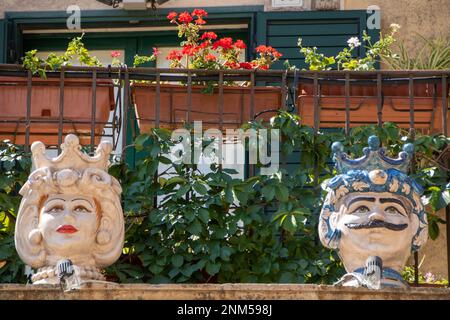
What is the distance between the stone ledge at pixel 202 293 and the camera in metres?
8.26

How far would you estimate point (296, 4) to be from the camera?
12.9m

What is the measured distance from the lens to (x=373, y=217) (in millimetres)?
8938

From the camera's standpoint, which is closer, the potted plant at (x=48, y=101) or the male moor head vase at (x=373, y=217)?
the male moor head vase at (x=373, y=217)

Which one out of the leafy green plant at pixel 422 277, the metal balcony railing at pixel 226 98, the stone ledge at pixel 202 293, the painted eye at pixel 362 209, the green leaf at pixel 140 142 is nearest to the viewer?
the stone ledge at pixel 202 293

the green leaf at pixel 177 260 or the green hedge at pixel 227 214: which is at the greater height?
the green hedge at pixel 227 214

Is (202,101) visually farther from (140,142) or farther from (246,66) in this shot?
(140,142)

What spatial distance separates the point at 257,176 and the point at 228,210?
267 mm

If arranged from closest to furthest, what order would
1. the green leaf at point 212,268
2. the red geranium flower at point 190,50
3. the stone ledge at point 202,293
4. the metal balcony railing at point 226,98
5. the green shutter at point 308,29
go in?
the stone ledge at point 202,293
the green leaf at point 212,268
the metal balcony railing at point 226,98
the red geranium flower at point 190,50
the green shutter at point 308,29

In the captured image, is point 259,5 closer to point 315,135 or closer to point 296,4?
point 296,4

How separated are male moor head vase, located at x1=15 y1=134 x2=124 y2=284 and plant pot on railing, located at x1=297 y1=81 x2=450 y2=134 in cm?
186

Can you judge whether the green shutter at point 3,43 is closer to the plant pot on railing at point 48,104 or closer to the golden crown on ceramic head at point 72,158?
the plant pot on railing at point 48,104

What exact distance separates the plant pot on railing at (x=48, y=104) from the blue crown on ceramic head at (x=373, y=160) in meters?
1.92

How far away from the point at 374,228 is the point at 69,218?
1606 millimetres

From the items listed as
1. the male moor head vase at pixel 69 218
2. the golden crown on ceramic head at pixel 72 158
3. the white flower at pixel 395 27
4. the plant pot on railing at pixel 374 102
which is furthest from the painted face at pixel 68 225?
the white flower at pixel 395 27
